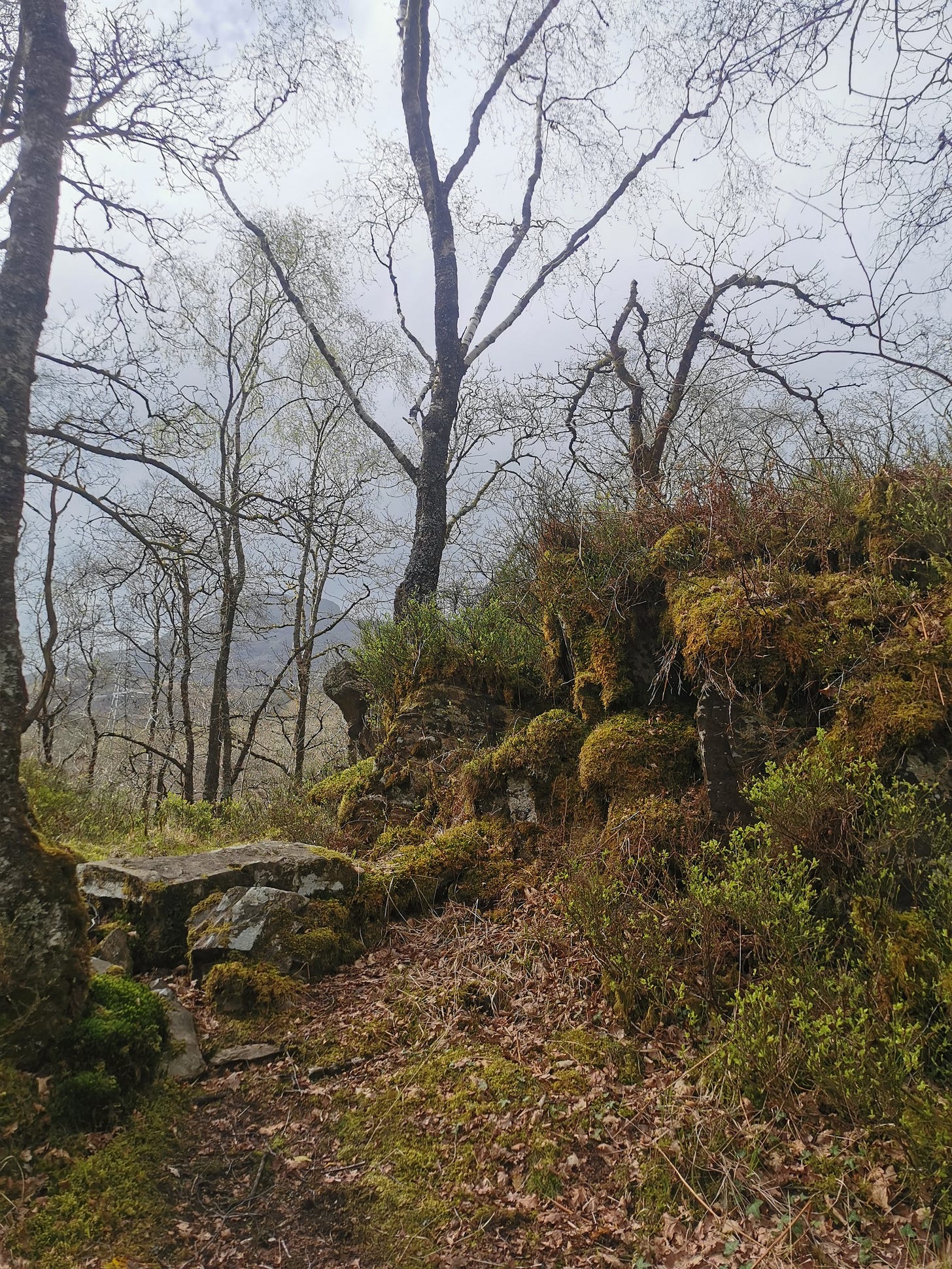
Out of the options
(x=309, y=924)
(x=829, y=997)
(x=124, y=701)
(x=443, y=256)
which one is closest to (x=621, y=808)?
(x=829, y=997)

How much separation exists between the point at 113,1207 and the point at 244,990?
1.76m

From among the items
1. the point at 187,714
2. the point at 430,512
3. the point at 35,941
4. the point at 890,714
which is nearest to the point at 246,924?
the point at 35,941

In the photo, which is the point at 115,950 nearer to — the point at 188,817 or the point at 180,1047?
the point at 180,1047

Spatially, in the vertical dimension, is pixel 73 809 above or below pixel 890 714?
below

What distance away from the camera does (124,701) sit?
24.8m

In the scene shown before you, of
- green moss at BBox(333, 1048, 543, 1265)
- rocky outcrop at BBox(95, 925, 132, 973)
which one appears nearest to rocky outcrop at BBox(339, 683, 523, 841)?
rocky outcrop at BBox(95, 925, 132, 973)

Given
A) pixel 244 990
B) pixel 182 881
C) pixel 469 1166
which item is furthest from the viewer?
pixel 182 881

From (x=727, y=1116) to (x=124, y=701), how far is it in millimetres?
26267

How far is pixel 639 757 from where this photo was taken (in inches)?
213

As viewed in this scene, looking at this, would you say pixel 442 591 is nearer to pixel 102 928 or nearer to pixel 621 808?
pixel 621 808

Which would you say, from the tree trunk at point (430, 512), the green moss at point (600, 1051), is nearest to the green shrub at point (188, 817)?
the tree trunk at point (430, 512)

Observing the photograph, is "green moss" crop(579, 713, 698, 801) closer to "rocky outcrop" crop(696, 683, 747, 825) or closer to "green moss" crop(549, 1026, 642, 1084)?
"rocky outcrop" crop(696, 683, 747, 825)

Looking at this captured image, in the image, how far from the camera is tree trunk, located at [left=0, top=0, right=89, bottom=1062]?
3.28 meters

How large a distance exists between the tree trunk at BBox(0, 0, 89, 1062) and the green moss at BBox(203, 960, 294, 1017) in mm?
1250
